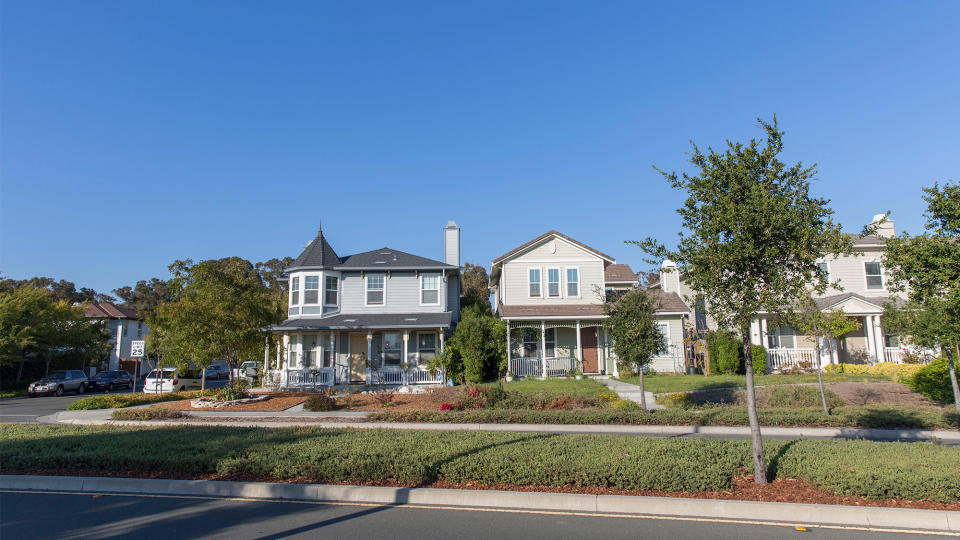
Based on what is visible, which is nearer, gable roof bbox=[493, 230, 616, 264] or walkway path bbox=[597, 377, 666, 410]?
Result: walkway path bbox=[597, 377, 666, 410]

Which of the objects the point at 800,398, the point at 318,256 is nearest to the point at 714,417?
the point at 800,398

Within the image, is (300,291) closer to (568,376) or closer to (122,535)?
(568,376)

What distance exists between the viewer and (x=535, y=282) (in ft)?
91.7

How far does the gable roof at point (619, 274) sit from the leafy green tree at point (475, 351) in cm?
780

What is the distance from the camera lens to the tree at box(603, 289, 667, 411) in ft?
51.2

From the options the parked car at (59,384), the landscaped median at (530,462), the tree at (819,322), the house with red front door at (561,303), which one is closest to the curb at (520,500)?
the landscaped median at (530,462)

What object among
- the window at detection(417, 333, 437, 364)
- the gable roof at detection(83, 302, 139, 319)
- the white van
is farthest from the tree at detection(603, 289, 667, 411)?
the gable roof at detection(83, 302, 139, 319)

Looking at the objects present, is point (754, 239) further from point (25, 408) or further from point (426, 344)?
point (25, 408)

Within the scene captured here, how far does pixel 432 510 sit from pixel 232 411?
43.1 feet

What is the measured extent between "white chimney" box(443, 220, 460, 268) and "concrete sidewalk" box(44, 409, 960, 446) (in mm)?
13530

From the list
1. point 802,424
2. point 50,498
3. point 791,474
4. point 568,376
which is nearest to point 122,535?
point 50,498

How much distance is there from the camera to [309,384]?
81.4 feet

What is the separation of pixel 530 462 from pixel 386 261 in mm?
21219

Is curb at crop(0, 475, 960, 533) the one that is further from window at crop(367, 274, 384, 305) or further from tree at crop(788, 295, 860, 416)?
window at crop(367, 274, 384, 305)
